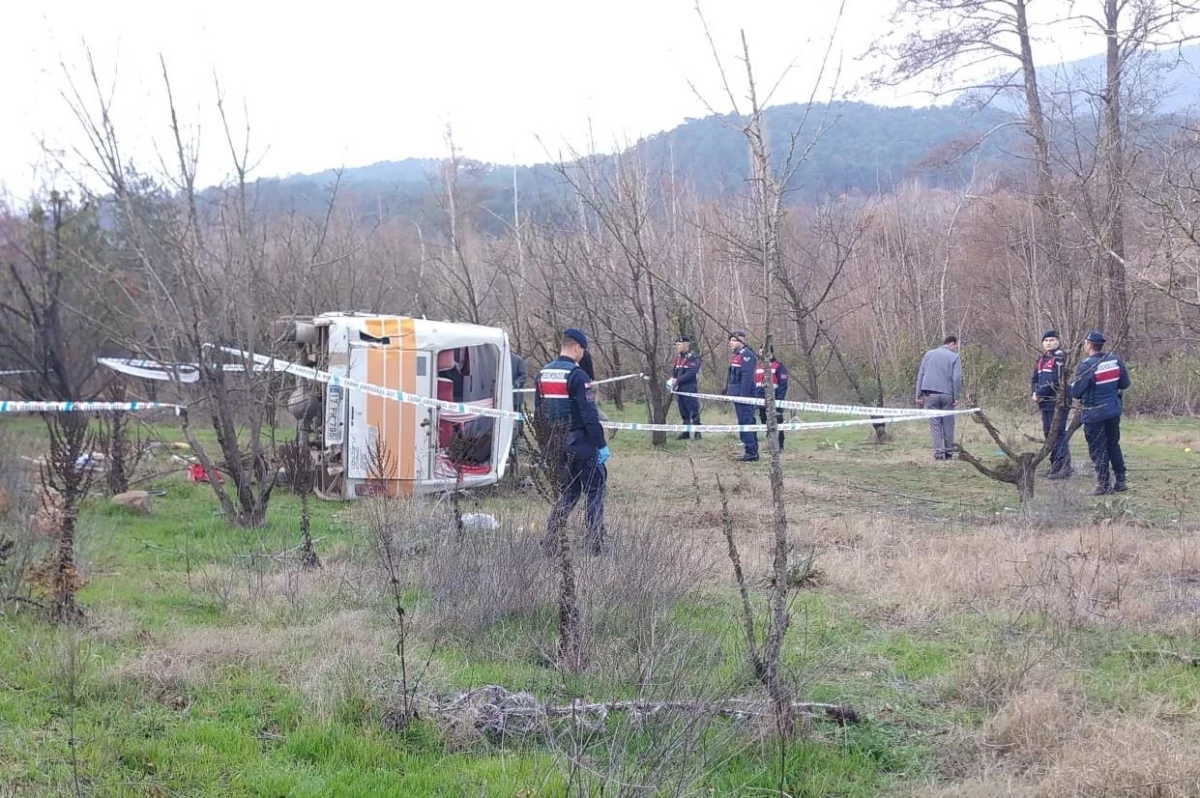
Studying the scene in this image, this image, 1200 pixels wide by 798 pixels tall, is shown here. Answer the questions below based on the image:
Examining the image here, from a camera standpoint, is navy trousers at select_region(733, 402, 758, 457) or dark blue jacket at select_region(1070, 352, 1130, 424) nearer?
dark blue jacket at select_region(1070, 352, 1130, 424)

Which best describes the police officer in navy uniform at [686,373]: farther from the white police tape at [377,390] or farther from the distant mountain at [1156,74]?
the distant mountain at [1156,74]

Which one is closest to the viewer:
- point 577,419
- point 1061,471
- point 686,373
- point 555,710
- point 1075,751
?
point 1075,751

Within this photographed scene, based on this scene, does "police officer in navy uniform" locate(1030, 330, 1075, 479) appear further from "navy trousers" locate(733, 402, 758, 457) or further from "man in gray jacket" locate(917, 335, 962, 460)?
"navy trousers" locate(733, 402, 758, 457)

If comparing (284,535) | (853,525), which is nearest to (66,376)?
(284,535)

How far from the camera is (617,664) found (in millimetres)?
4695

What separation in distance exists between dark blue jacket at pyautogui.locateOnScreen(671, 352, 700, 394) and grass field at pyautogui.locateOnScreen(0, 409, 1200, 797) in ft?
24.4

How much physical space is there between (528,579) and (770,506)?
4.98 meters

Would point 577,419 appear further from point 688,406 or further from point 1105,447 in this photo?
point 688,406

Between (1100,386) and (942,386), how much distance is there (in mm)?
2994

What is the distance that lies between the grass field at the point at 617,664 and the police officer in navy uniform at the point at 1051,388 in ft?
11.3

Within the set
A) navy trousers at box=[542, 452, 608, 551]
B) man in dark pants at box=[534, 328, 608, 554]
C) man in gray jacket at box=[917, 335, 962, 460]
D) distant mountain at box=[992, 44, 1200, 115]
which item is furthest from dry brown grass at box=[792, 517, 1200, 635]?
man in gray jacket at box=[917, 335, 962, 460]

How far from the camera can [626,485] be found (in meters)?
11.8

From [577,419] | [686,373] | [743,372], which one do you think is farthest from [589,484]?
[686,373]

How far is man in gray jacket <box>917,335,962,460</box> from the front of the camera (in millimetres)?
13734
